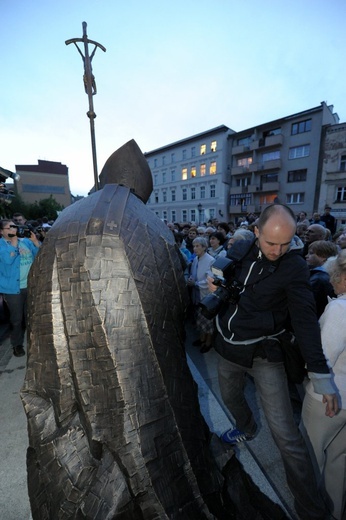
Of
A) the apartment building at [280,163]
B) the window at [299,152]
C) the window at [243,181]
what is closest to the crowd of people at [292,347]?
the apartment building at [280,163]

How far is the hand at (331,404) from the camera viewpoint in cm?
136

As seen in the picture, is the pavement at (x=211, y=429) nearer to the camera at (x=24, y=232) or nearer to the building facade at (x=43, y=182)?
the camera at (x=24, y=232)

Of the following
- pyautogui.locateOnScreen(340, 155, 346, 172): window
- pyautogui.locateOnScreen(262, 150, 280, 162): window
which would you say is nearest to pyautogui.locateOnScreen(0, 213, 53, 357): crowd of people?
pyautogui.locateOnScreen(340, 155, 346, 172): window

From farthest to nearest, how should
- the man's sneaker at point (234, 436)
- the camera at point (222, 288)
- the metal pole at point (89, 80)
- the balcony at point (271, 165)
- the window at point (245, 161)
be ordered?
the window at point (245, 161), the balcony at point (271, 165), the metal pole at point (89, 80), the man's sneaker at point (234, 436), the camera at point (222, 288)

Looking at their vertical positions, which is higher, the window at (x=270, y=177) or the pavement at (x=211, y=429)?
the window at (x=270, y=177)

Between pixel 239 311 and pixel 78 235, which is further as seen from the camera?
pixel 239 311

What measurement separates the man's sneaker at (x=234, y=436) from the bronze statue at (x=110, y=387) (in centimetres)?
96

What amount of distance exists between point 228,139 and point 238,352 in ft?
93.1

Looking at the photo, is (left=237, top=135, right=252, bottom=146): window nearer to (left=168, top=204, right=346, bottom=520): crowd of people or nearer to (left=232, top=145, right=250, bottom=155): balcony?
(left=232, top=145, right=250, bottom=155): balcony

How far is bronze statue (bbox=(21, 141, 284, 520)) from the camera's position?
89cm

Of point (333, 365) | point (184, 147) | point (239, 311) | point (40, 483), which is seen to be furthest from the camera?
point (184, 147)

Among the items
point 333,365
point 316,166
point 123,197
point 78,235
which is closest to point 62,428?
point 78,235

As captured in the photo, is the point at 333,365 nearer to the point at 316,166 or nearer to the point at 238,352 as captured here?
the point at 238,352

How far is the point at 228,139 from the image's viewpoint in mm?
26078
